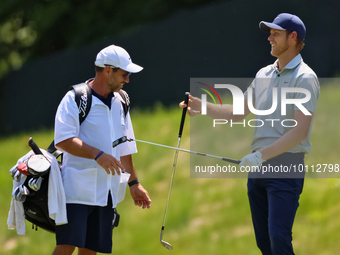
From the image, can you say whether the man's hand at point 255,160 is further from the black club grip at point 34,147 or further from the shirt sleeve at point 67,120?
the black club grip at point 34,147

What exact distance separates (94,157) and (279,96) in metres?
1.60

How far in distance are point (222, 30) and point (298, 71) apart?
8.10 m

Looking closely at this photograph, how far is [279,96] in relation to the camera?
15.0 feet

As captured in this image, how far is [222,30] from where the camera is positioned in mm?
→ 12438

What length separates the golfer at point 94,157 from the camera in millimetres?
4371

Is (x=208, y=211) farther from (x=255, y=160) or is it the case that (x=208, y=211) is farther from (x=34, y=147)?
(x=34, y=147)

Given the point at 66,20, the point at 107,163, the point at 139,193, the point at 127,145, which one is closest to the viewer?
the point at 107,163

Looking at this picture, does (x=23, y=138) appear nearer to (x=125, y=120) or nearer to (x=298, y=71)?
(x=125, y=120)

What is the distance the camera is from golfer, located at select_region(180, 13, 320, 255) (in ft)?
14.6

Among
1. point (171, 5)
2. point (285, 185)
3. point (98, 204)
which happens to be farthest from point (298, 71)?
point (171, 5)

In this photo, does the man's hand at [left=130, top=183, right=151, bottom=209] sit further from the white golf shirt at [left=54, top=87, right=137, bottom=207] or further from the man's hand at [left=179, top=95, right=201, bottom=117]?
the man's hand at [left=179, top=95, right=201, bottom=117]

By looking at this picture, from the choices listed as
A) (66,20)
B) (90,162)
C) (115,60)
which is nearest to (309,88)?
(115,60)

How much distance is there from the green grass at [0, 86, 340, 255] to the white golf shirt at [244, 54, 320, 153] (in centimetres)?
331

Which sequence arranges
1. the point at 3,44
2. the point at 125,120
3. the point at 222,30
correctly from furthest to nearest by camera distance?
the point at 3,44 < the point at 222,30 < the point at 125,120
